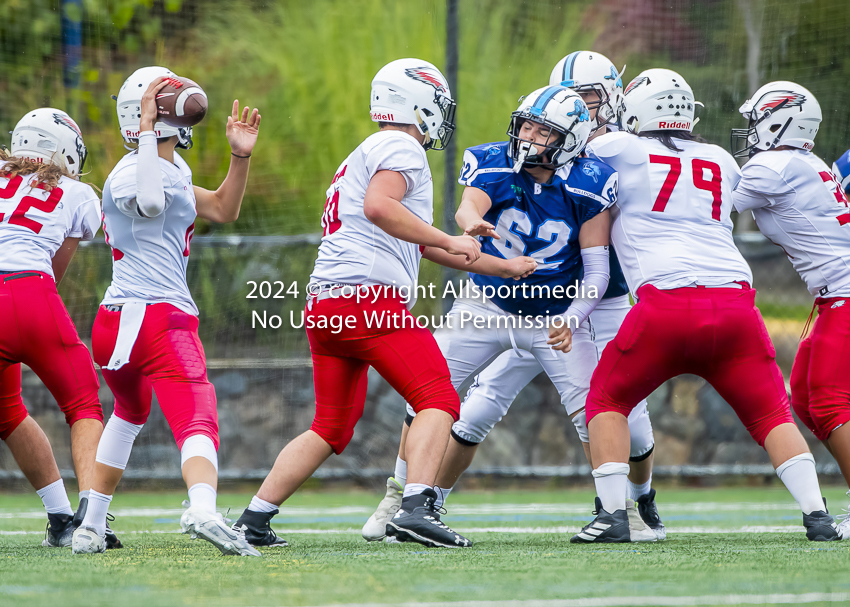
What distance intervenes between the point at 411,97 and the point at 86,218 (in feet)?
4.72

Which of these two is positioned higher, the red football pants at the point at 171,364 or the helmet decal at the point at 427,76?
the helmet decal at the point at 427,76

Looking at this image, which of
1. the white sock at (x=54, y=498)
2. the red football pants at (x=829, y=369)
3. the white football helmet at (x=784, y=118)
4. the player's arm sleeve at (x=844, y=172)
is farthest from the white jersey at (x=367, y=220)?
the player's arm sleeve at (x=844, y=172)

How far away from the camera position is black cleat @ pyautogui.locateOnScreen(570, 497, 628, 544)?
3785 mm

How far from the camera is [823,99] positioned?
7.51 metres

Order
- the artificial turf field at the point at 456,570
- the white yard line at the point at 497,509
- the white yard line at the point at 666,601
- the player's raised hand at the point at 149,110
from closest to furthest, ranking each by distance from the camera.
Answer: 1. the white yard line at the point at 666,601
2. the artificial turf field at the point at 456,570
3. the player's raised hand at the point at 149,110
4. the white yard line at the point at 497,509

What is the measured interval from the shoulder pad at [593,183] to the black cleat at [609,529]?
1196 mm

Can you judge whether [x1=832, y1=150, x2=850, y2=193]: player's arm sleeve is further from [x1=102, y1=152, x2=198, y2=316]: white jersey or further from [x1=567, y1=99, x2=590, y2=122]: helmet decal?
[x1=102, y1=152, x2=198, y2=316]: white jersey

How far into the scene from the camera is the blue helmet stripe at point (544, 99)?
12.6ft

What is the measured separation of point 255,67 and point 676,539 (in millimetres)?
5767

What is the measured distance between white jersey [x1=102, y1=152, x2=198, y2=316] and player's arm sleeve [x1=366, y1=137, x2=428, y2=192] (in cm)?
71

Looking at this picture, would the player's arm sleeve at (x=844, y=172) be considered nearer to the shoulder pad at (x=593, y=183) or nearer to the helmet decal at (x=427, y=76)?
the shoulder pad at (x=593, y=183)

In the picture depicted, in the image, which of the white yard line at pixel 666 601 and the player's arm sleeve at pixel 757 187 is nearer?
the white yard line at pixel 666 601

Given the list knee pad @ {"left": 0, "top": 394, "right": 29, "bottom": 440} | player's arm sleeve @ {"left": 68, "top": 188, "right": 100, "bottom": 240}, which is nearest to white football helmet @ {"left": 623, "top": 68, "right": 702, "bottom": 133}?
player's arm sleeve @ {"left": 68, "top": 188, "right": 100, "bottom": 240}

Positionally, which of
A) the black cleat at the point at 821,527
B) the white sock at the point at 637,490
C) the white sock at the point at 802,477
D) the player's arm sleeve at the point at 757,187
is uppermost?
the player's arm sleeve at the point at 757,187
